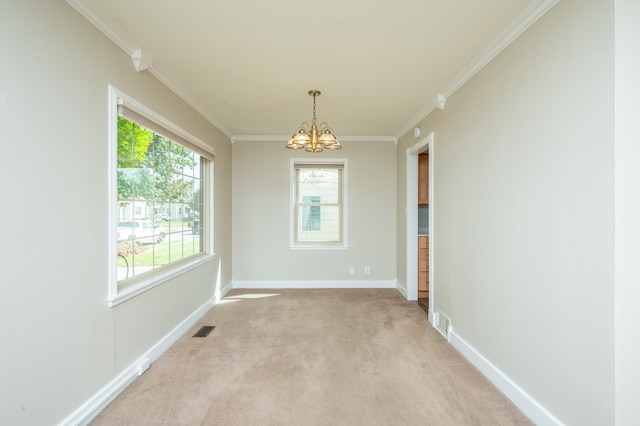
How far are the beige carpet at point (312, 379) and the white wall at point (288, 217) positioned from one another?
4.99 feet

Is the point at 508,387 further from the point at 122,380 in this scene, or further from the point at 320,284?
the point at 320,284

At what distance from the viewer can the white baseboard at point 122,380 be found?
75.2 inches

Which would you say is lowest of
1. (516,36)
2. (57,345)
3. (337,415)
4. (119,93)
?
(337,415)

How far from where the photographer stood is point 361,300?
4.68 metres

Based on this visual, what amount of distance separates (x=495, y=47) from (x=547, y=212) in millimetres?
1317

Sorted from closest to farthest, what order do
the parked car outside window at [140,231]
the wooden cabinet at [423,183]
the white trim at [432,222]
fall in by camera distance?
the parked car outside window at [140,231] < the white trim at [432,222] < the wooden cabinet at [423,183]

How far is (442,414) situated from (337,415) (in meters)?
0.68

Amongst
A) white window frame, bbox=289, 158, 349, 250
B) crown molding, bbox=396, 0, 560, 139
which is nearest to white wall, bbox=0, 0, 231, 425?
crown molding, bbox=396, 0, 560, 139

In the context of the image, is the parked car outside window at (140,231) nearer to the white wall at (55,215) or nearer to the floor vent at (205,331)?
the white wall at (55,215)

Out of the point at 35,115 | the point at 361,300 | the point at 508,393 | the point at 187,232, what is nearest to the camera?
the point at 35,115

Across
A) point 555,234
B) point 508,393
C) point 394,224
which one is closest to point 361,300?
point 394,224

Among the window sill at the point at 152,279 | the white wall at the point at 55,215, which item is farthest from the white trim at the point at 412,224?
the white wall at the point at 55,215

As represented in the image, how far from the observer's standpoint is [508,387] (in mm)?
2230

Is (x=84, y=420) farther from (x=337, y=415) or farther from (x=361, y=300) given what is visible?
(x=361, y=300)
